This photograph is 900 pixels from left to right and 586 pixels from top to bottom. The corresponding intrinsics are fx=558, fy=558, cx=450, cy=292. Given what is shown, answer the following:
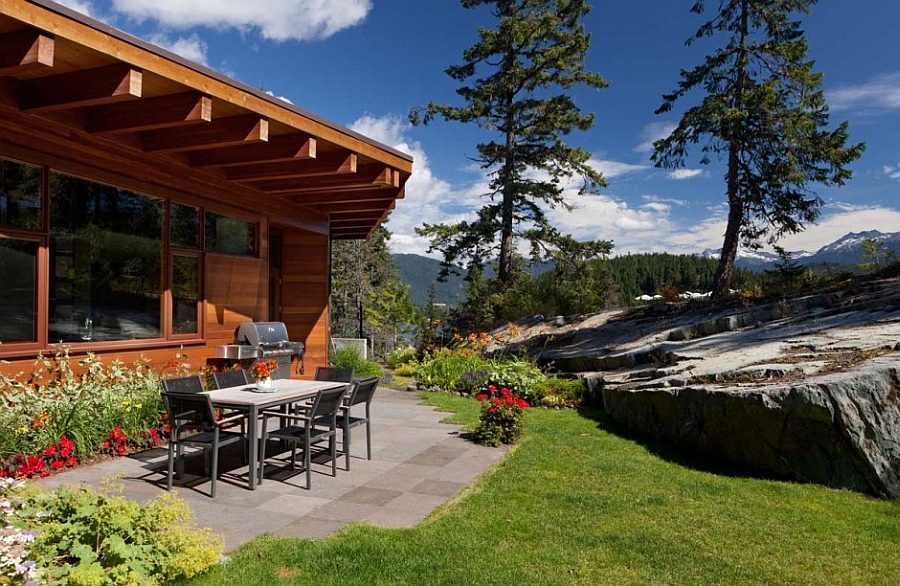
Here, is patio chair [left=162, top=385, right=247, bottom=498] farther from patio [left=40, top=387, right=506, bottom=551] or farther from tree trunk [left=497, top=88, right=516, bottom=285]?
tree trunk [left=497, top=88, right=516, bottom=285]

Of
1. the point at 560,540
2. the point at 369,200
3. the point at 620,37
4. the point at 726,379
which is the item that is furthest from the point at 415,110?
the point at 560,540

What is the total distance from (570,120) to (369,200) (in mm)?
9660

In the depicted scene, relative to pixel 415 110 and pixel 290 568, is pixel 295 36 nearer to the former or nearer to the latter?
pixel 415 110

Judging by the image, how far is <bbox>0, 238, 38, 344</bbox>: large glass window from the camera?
188 inches

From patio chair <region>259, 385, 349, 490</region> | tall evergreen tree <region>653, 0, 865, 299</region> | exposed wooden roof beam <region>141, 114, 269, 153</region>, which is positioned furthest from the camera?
tall evergreen tree <region>653, 0, 865, 299</region>

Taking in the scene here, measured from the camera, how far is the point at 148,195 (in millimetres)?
6203

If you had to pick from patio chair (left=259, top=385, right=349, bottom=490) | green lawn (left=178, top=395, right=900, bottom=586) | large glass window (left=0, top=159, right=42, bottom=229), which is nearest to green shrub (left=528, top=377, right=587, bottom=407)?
green lawn (left=178, top=395, right=900, bottom=586)

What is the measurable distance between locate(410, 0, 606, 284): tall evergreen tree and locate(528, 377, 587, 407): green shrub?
8.37m

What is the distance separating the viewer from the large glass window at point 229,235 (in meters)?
7.13

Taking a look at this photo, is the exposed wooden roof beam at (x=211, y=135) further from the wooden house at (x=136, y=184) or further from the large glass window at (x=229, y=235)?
the large glass window at (x=229, y=235)

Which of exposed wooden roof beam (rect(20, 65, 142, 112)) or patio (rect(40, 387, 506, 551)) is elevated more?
exposed wooden roof beam (rect(20, 65, 142, 112))

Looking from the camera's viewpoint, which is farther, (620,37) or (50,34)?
(620,37)

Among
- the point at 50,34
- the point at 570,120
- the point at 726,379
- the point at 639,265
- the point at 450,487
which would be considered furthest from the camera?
the point at 639,265

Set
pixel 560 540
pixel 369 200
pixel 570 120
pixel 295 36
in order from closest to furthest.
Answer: pixel 560 540, pixel 369 200, pixel 295 36, pixel 570 120
